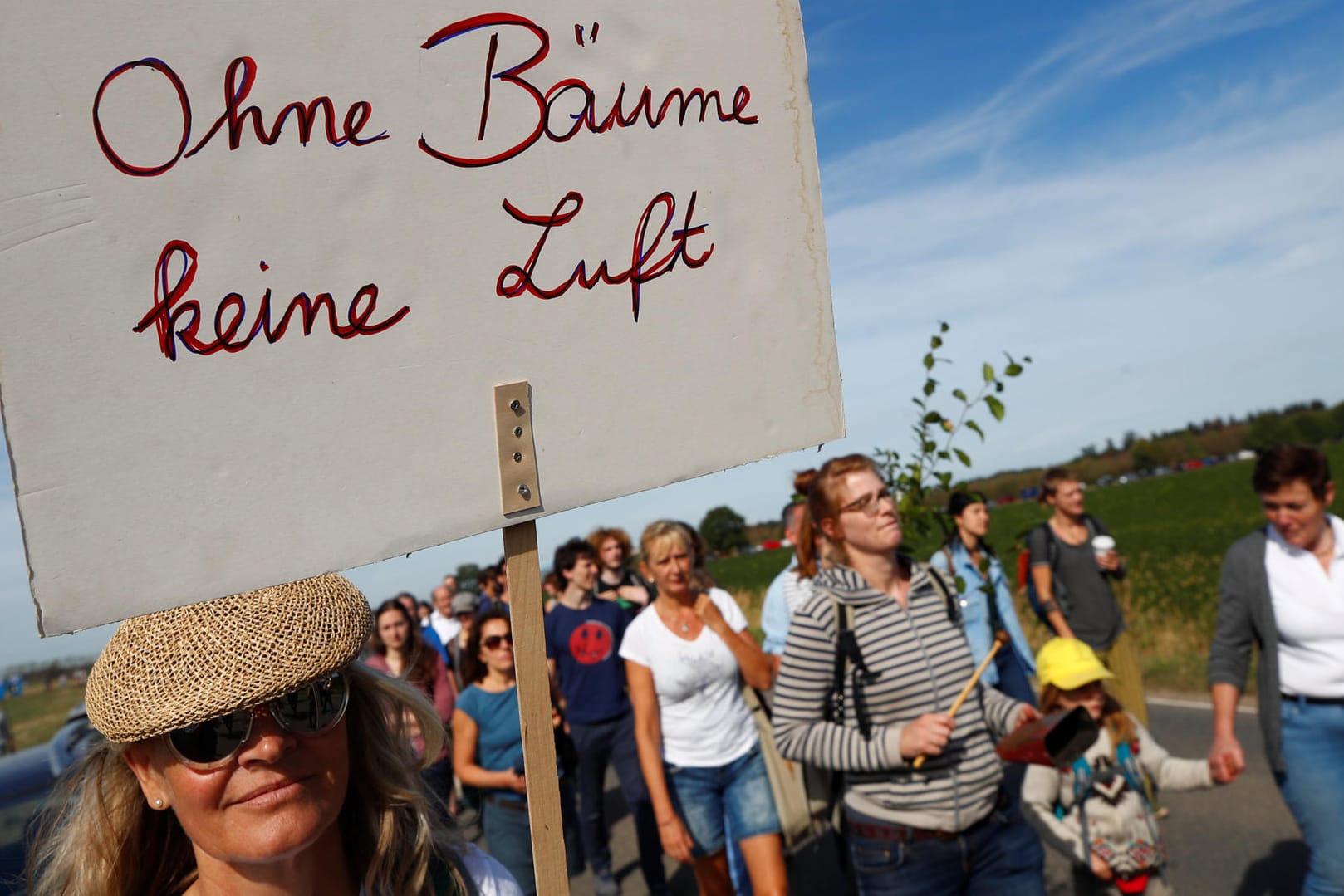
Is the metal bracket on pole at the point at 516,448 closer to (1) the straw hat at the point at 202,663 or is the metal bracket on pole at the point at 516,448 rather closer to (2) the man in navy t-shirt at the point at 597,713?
(1) the straw hat at the point at 202,663

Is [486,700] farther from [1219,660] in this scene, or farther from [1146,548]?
[1146,548]

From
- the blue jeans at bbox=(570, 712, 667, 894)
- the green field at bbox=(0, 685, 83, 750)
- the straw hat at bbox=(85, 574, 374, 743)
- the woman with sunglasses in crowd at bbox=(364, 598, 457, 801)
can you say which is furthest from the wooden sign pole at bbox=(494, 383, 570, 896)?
the green field at bbox=(0, 685, 83, 750)

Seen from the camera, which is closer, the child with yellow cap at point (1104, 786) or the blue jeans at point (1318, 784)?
the blue jeans at point (1318, 784)

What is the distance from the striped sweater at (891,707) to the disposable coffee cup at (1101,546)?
353 cm

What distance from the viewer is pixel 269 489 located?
1.14m

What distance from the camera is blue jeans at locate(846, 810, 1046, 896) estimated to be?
2779mm

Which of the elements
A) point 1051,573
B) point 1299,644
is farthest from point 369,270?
point 1051,573

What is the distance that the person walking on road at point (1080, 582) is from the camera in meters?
6.13

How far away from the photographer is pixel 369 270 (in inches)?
47.6

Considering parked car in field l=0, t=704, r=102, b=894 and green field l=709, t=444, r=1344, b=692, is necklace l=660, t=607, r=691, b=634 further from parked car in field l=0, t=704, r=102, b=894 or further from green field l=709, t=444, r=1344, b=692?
parked car in field l=0, t=704, r=102, b=894

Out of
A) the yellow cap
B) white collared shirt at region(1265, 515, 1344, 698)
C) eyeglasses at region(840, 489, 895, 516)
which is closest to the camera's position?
eyeglasses at region(840, 489, 895, 516)

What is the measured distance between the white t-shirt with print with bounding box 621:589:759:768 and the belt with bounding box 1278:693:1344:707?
1963 millimetres

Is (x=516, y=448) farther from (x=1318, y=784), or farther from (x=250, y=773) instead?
(x=1318, y=784)

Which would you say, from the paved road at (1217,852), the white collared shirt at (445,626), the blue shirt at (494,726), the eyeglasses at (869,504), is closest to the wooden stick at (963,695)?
the eyeglasses at (869,504)
